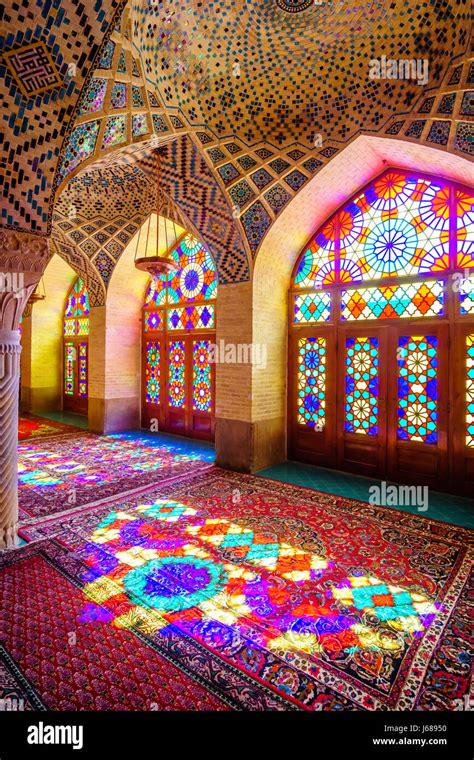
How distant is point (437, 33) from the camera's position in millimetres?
3885

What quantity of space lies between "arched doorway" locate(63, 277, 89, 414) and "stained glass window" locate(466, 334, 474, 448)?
30.7 ft

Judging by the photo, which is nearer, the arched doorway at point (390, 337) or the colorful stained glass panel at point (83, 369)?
the arched doorway at point (390, 337)

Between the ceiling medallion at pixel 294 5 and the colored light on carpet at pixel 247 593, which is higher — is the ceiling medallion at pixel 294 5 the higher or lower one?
the higher one

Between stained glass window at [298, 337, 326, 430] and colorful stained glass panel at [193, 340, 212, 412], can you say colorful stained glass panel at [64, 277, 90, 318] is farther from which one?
stained glass window at [298, 337, 326, 430]

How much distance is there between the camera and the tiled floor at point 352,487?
449cm

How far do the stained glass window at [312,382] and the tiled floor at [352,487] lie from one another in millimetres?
767

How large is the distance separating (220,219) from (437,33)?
10.6 feet

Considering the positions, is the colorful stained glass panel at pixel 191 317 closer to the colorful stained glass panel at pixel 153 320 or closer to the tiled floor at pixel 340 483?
the colorful stained glass panel at pixel 153 320

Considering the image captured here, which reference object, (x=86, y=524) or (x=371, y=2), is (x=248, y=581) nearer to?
(x=86, y=524)

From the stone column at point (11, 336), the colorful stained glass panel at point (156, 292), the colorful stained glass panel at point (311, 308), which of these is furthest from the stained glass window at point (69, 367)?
the stone column at point (11, 336)

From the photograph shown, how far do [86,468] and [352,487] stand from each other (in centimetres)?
395

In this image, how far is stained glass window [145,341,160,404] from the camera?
930cm

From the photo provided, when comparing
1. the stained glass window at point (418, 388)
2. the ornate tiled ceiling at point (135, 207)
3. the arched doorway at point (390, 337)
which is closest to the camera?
the arched doorway at point (390, 337)

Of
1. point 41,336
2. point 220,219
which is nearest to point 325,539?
point 220,219
